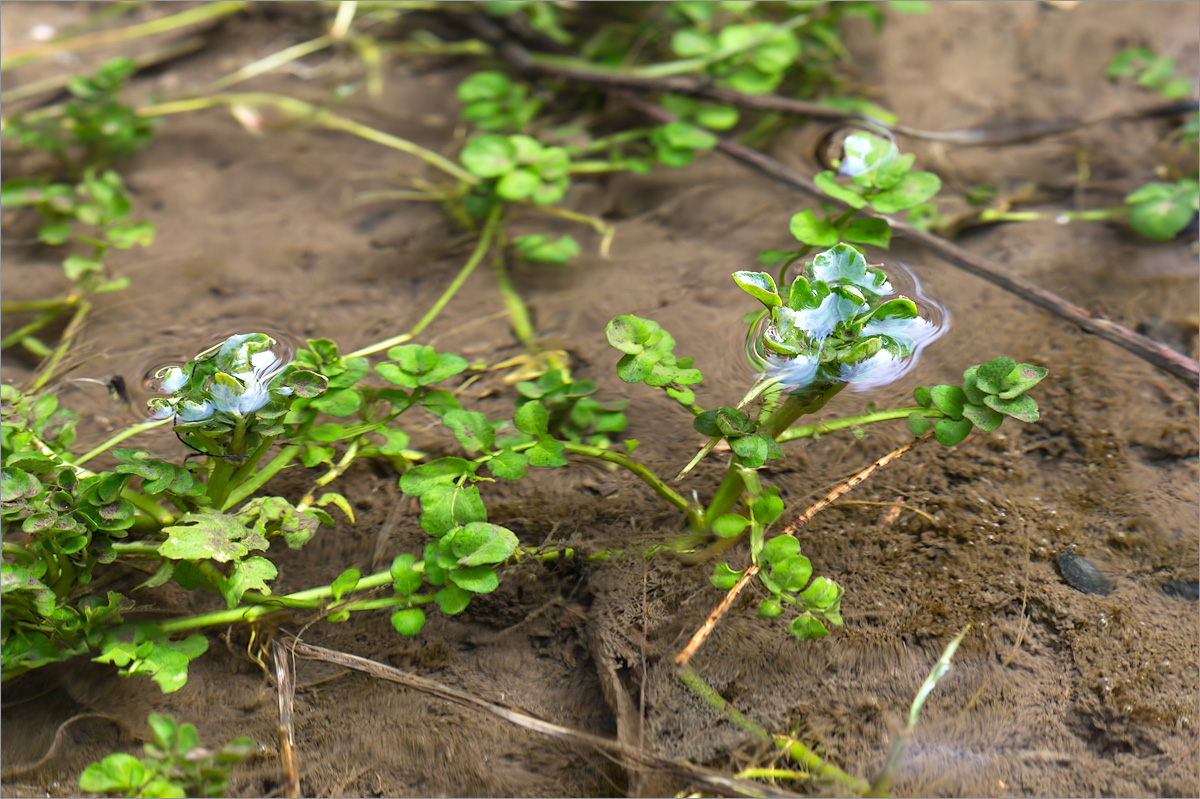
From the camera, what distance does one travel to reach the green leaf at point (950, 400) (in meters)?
1.50

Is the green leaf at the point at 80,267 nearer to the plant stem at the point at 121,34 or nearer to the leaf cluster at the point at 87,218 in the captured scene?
the leaf cluster at the point at 87,218

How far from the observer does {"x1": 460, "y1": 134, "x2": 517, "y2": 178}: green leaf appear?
2271 millimetres

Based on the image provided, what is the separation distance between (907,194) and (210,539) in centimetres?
144

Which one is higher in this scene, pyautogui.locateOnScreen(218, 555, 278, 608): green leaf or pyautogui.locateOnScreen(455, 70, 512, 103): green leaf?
pyautogui.locateOnScreen(455, 70, 512, 103): green leaf

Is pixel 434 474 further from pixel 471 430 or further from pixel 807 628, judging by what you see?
pixel 807 628

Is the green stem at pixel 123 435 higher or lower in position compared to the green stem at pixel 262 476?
lower

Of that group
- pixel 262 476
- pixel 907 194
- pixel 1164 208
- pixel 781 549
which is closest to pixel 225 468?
pixel 262 476

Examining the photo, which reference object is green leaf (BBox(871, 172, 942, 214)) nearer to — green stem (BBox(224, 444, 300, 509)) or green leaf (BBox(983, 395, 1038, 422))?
green leaf (BBox(983, 395, 1038, 422))

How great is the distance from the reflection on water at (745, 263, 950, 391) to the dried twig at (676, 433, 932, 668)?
16 centimetres

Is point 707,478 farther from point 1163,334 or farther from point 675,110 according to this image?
point 675,110

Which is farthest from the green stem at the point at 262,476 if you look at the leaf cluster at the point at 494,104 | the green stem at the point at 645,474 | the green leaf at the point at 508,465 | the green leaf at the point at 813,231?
the leaf cluster at the point at 494,104

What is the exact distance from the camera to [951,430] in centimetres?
149

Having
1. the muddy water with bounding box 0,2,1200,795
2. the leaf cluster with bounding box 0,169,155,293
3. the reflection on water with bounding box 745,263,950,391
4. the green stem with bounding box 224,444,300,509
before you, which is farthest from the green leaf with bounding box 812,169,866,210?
the leaf cluster with bounding box 0,169,155,293

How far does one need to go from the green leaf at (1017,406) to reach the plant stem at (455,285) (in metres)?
1.25
